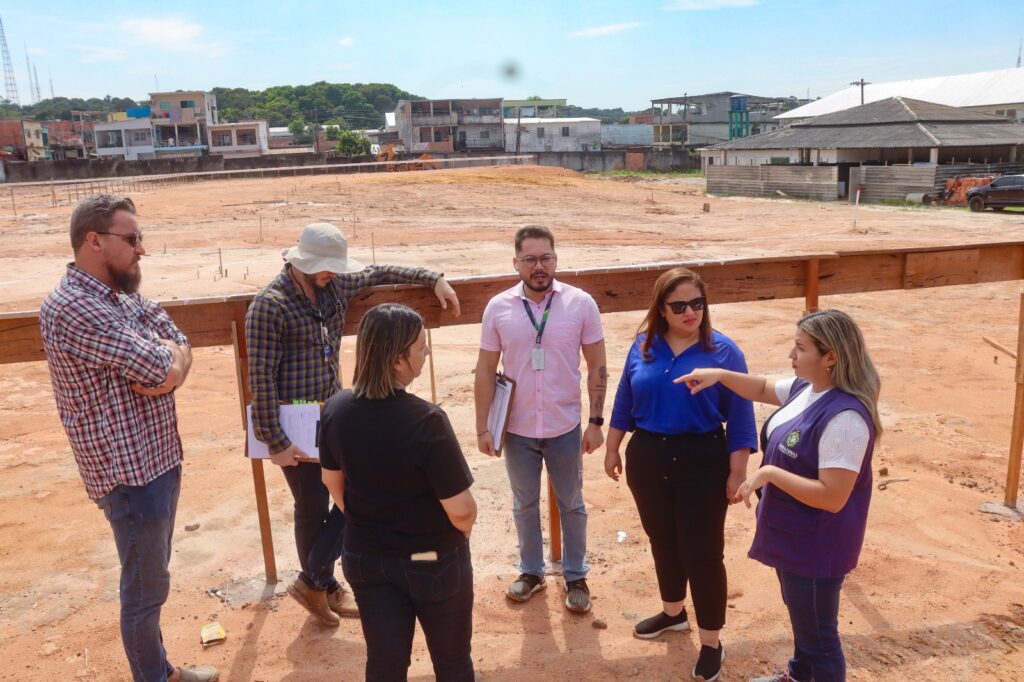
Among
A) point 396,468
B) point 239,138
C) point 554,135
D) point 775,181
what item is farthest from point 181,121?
point 396,468

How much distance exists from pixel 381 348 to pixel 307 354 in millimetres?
1363

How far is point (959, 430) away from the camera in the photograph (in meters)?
7.52

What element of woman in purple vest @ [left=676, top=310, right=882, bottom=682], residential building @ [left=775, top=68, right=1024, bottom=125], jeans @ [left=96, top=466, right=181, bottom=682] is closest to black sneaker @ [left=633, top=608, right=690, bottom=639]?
woman in purple vest @ [left=676, top=310, right=882, bottom=682]

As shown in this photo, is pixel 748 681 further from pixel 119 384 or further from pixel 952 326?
pixel 952 326

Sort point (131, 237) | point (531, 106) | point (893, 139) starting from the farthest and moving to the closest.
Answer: point (531, 106)
point (893, 139)
point (131, 237)

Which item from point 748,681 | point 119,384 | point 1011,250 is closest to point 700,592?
point 748,681

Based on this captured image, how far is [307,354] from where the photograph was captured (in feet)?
12.7

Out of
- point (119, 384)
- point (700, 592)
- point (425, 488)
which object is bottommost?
point (700, 592)

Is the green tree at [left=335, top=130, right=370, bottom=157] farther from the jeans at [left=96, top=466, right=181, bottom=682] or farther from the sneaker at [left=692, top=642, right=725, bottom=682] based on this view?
the sneaker at [left=692, top=642, right=725, bottom=682]

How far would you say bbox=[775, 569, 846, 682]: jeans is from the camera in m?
3.11

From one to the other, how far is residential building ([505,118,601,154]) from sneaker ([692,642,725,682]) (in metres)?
73.4

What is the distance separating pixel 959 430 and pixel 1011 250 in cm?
262

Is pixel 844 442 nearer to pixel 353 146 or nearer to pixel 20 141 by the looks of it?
pixel 353 146

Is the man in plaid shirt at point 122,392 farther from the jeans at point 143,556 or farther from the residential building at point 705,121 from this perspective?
the residential building at point 705,121
